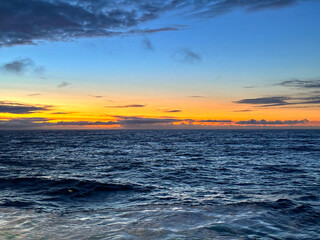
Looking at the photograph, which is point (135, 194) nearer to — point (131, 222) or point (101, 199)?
point (101, 199)

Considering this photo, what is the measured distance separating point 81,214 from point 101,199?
3.37 m

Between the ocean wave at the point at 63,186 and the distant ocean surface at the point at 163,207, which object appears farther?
the ocean wave at the point at 63,186

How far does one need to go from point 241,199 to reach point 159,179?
8221mm

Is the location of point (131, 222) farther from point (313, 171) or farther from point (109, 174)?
point (313, 171)

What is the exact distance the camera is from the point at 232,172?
83.9 feet

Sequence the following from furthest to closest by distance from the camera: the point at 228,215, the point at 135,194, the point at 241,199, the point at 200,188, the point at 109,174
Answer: the point at 109,174 < the point at 200,188 < the point at 135,194 < the point at 241,199 < the point at 228,215

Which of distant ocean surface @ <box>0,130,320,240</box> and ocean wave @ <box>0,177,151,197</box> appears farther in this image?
ocean wave @ <box>0,177,151,197</box>

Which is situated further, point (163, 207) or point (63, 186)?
point (63, 186)

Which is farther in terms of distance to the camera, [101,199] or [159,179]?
[159,179]

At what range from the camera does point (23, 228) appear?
10.2 meters

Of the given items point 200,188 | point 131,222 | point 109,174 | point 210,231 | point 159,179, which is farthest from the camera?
point 109,174

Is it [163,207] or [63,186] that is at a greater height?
[163,207]

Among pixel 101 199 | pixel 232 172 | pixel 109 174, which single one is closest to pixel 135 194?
pixel 101 199

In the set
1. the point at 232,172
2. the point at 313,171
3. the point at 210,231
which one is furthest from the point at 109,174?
the point at 313,171
